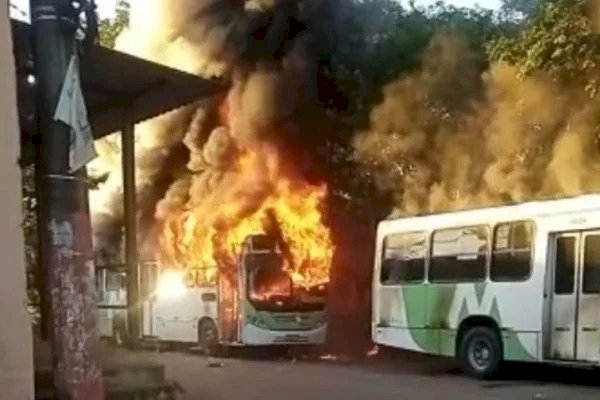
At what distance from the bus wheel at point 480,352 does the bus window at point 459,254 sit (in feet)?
2.82

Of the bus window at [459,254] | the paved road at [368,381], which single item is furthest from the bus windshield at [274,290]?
the bus window at [459,254]

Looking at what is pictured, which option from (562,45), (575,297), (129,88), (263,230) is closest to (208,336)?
(263,230)

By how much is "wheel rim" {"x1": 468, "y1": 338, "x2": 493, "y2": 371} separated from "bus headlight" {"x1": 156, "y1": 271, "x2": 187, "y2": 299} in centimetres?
891

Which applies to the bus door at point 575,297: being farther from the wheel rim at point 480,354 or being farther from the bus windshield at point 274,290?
the bus windshield at point 274,290

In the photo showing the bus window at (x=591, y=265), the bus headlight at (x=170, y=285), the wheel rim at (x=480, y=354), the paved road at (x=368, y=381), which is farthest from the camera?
the bus headlight at (x=170, y=285)

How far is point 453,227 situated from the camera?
57.5 feet

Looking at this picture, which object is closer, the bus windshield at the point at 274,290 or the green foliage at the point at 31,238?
the green foliage at the point at 31,238

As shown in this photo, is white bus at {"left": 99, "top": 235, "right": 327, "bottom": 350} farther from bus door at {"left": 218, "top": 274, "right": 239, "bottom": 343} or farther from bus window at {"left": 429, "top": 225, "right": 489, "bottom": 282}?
bus window at {"left": 429, "top": 225, "right": 489, "bottom": 282}

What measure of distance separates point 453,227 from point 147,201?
11930 millimetres

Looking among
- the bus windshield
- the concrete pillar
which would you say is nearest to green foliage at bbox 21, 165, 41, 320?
the concrete pillar

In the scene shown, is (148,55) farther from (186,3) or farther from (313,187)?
(313,187)

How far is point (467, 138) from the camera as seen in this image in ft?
78.2

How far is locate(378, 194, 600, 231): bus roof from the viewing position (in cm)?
1533

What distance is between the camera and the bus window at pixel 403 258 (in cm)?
1828
